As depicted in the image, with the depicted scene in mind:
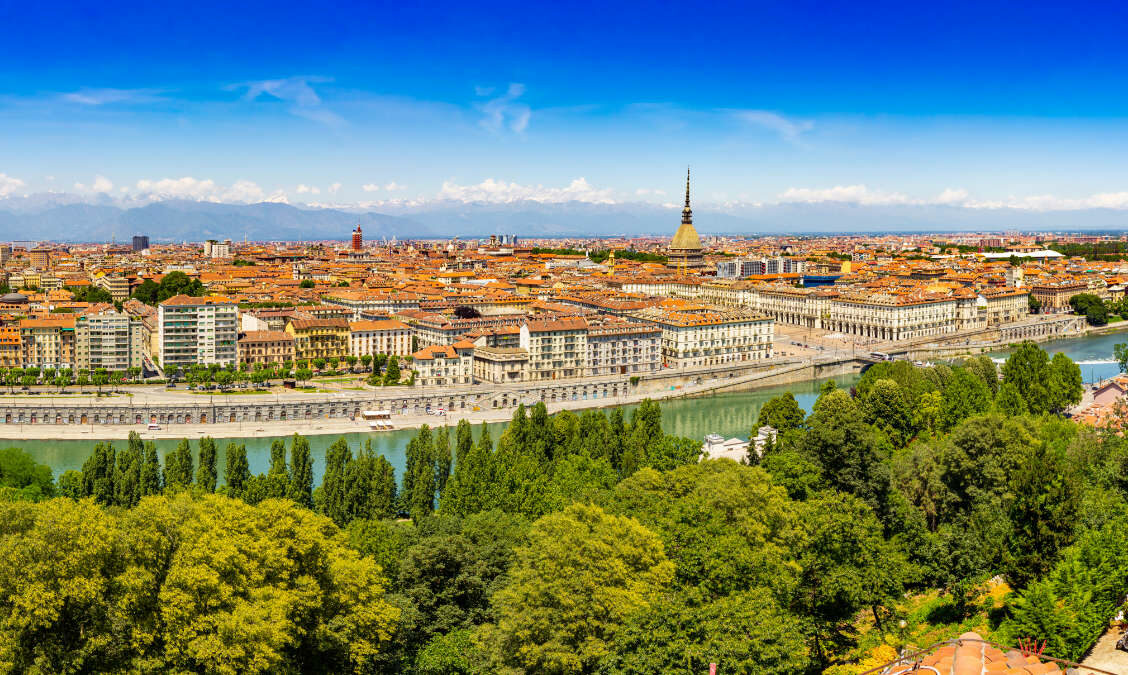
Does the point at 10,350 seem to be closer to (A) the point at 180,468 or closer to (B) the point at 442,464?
(A) the point at 180,468

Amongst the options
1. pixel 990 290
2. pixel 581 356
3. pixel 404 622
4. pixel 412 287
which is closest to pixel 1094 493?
pixel 404 622

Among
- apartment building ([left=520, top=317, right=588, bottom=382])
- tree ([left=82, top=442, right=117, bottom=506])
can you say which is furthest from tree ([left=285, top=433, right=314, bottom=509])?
apartment building ([left=520, top=317, right=588, bottom=382])

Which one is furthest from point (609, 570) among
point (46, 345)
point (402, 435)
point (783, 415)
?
point (46, 345)

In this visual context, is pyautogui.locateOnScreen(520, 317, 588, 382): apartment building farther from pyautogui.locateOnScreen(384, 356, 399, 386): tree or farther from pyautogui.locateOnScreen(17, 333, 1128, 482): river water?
pyautogui.locateOnScreen(384, 356, 399, 386): tree

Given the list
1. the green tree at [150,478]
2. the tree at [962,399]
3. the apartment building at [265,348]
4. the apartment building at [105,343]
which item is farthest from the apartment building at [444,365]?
the tree at [962,399]

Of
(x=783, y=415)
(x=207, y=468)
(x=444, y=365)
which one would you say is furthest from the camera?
(x=444, y=365)

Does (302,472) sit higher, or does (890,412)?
(890,412)

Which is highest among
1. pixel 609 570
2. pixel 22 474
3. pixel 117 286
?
pixel 117 286
